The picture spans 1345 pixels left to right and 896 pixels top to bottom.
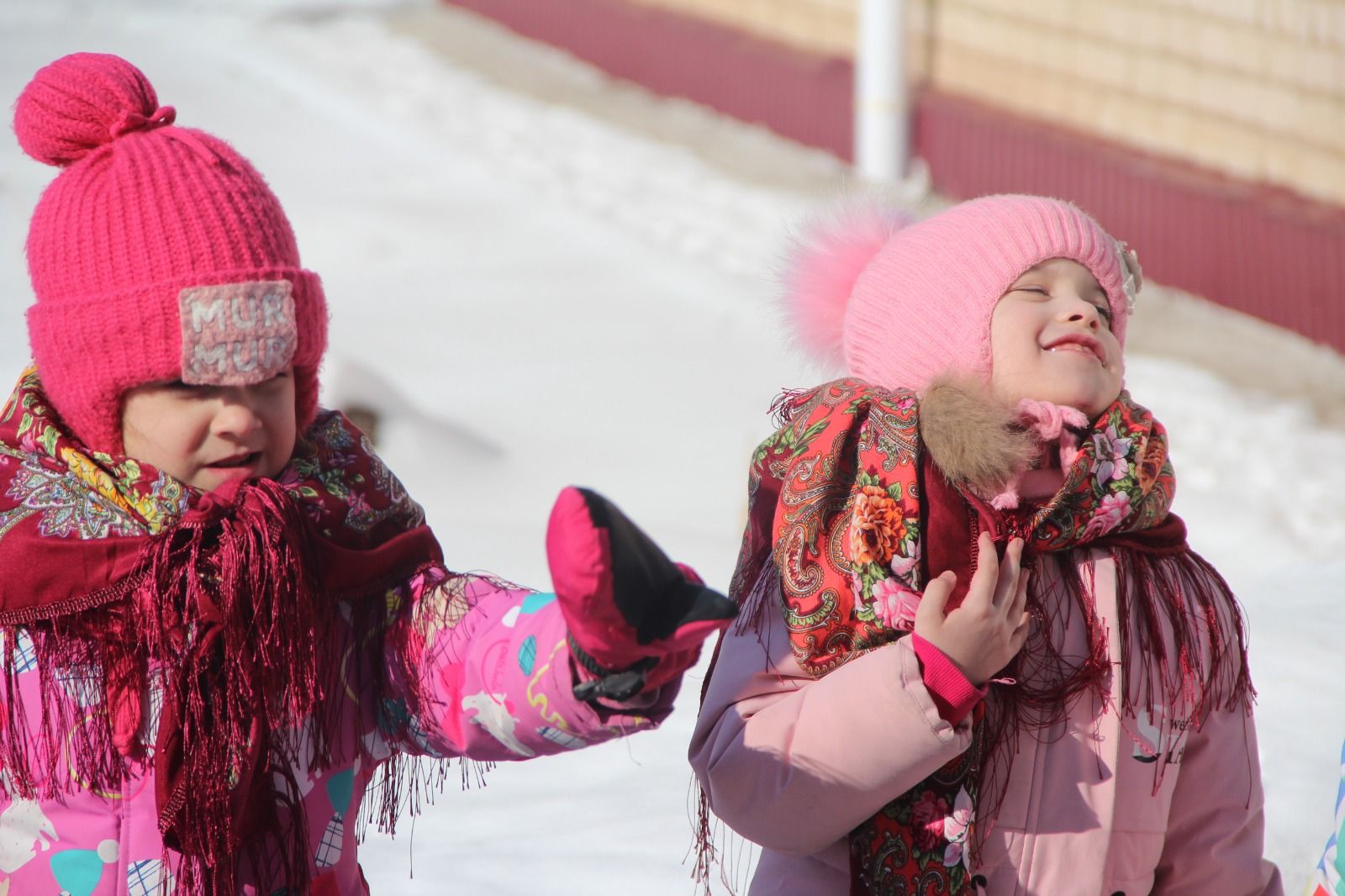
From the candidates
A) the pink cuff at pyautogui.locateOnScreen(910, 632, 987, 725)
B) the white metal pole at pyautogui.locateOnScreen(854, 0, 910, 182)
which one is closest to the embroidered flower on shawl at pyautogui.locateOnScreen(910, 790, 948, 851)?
the pink cuff at pyautogui.locateOnScreen(910, 632, 987, 725)

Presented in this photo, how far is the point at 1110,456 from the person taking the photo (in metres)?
1.83

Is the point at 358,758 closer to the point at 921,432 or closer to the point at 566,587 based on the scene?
the point at 566,587

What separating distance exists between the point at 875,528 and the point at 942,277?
391 millimetres

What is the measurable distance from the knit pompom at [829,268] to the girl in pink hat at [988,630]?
0.55 ft

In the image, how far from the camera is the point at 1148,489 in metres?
1.85

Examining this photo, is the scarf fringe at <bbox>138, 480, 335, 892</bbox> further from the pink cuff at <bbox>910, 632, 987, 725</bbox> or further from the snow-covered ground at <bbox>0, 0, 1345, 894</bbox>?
the snow-covered ground at <bbox>0, 0, 1345, 894</bbox>

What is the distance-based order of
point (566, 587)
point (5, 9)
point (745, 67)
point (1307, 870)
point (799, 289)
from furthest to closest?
point (5, 9)
point (745, 67)
point (1307, 870)
point (799, 289)
point (566, 587)

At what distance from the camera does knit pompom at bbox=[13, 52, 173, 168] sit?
5.75 ft

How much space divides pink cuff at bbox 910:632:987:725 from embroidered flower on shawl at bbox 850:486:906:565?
127 mm

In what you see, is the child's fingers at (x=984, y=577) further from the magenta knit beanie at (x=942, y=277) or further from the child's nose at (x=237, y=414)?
the child's nose at (x=237, y=414)

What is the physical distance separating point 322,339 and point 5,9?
35.6 feet

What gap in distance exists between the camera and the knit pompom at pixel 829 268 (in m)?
2.12

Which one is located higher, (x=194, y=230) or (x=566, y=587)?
(x=194, y=230)

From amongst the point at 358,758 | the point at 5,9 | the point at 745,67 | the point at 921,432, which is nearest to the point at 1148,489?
the point at 921,432
